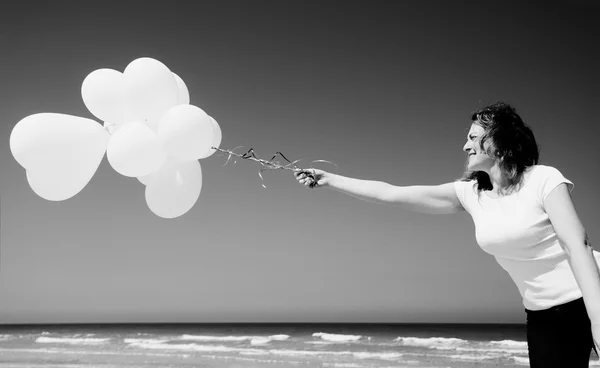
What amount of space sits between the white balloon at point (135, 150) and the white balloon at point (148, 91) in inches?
3.9

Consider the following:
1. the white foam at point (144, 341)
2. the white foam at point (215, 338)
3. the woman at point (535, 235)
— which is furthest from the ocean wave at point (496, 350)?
the woman at point (535, 235)

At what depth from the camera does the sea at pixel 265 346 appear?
5.98 meters

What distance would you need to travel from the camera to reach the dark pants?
4.63 ft

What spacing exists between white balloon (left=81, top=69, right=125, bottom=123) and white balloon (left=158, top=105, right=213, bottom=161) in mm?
227

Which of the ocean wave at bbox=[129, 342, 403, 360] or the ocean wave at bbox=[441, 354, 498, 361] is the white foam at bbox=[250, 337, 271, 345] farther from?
the ocean wave at bbox=[441, 354, 498, 361]

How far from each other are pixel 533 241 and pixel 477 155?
310 mm

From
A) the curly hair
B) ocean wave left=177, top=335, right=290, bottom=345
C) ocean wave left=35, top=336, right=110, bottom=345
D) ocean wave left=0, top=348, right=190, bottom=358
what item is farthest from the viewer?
ocean wave left=177, top=335, right=290, bottom=345

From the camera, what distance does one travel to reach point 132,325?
888cm

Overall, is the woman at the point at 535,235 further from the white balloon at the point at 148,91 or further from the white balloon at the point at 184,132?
the white balloon at the point at 148,91

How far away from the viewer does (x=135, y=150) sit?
2289 mm

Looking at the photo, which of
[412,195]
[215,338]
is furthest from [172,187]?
[215,338]

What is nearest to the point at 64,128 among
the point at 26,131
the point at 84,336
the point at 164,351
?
the point at 26,131

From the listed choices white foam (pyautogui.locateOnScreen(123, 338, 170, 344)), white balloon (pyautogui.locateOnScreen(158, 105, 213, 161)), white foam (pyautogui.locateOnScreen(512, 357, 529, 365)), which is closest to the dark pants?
white balloon (pyautogui.locateOnScreen(158, 105, 213, 161))

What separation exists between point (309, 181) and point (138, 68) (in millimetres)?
1057
